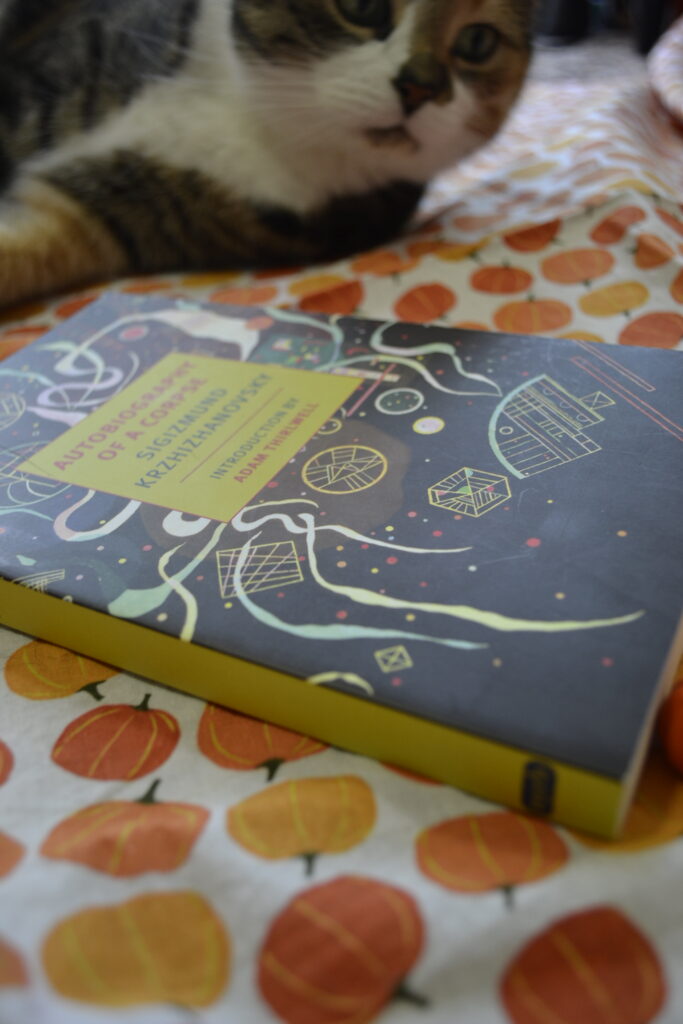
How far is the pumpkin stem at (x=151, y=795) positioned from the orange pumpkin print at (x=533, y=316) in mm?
429

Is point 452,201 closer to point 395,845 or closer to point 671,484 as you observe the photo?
point 671,484

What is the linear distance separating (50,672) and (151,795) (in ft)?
0.32

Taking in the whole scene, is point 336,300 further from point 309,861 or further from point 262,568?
point 309,861

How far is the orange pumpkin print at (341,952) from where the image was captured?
25 cm

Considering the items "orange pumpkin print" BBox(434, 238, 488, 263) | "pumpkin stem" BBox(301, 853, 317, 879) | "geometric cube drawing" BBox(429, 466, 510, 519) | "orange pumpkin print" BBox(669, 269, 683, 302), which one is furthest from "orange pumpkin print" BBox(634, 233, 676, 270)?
"pumpkin stem" BBox(301, 853, 317, 879)

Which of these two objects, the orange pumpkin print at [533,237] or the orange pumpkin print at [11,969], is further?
the orange pumpkin print at [533,237]

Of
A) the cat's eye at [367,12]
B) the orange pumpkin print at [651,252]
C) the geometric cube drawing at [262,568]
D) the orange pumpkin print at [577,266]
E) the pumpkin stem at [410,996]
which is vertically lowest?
the pumpkin stem at [410,996]

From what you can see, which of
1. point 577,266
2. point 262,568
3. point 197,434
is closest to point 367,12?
point 577,266

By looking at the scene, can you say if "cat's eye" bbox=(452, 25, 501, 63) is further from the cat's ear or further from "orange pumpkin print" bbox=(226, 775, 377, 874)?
"orange pumpkin print" bbox=(226, 775, 377, 874)

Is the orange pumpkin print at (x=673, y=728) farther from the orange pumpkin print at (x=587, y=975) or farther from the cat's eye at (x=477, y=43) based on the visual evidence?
the cat's eye at (x=477, y=43)

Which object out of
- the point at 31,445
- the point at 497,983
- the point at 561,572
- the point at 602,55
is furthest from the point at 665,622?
the point at 602,55

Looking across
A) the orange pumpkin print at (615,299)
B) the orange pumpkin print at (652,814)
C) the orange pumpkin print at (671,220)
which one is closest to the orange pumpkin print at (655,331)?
the orange pumpkin print at (615,299)

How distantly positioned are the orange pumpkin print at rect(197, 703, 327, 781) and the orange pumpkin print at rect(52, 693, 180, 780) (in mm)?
18

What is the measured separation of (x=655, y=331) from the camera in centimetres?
57
